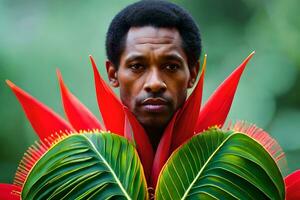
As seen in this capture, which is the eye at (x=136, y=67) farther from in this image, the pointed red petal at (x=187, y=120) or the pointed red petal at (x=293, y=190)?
the pointed red petal at (x=293, y=190)

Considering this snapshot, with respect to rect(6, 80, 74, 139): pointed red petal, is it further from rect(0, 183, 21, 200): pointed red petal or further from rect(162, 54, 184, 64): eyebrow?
rect(162, 54, 184, 64): eyebrow

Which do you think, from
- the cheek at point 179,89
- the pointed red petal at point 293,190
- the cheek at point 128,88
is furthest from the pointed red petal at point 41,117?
the pointed red petal at point 293,190

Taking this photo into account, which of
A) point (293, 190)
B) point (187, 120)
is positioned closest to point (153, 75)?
point (187, 120)

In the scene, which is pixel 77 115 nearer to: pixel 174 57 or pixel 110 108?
pixel 110 108

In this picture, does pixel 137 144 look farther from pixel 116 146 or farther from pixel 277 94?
pixel 277 94

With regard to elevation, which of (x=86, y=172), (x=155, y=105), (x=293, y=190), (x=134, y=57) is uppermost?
Answer: (x=134, y=57)

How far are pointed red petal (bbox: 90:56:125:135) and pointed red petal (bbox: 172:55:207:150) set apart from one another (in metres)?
0.12

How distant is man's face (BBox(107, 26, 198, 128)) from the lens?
1.29m

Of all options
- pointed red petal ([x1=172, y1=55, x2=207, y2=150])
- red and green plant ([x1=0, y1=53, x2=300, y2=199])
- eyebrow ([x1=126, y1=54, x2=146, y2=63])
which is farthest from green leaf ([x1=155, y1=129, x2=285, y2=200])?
eyebrow ([x1=126, y1=54, x2=146, y2=63])

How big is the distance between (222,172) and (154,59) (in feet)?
0.91

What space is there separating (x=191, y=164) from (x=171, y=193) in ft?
0.22

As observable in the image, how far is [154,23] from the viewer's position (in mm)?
1345

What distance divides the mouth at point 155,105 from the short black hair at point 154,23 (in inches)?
5.3

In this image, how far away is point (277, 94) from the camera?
375cm
